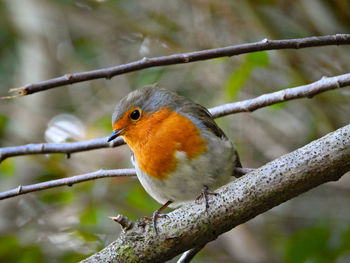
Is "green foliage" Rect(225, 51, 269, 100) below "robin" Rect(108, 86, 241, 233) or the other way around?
the other way around

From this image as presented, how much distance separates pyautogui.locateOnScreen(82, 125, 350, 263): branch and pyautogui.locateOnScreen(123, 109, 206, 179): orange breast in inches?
28.0

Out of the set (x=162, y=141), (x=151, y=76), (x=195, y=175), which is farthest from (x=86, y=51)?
(x=195, y=175)

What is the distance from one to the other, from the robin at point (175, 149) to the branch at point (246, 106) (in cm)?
19

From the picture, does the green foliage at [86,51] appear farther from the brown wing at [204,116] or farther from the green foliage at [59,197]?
the brown wing at [204,116]

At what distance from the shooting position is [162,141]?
2980 mm

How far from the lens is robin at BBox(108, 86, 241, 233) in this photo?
2.85 m

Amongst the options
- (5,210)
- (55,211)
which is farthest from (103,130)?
(5,210)

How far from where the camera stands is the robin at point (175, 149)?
2852mm

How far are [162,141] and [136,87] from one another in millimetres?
2615

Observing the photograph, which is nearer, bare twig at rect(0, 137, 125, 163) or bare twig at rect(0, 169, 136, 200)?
bare twig at rect(0, 169, 136, 200)

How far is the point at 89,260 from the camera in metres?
2.13

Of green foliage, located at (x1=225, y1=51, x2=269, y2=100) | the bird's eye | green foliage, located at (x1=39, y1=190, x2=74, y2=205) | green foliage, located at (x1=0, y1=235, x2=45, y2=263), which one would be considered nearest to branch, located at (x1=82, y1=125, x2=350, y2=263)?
the bird's eye

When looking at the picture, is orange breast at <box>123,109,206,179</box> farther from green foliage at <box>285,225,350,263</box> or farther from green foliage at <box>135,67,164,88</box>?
green foliage at <box>135,67,164,88</box>

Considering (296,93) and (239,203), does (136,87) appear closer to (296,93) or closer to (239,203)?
(296,93)
